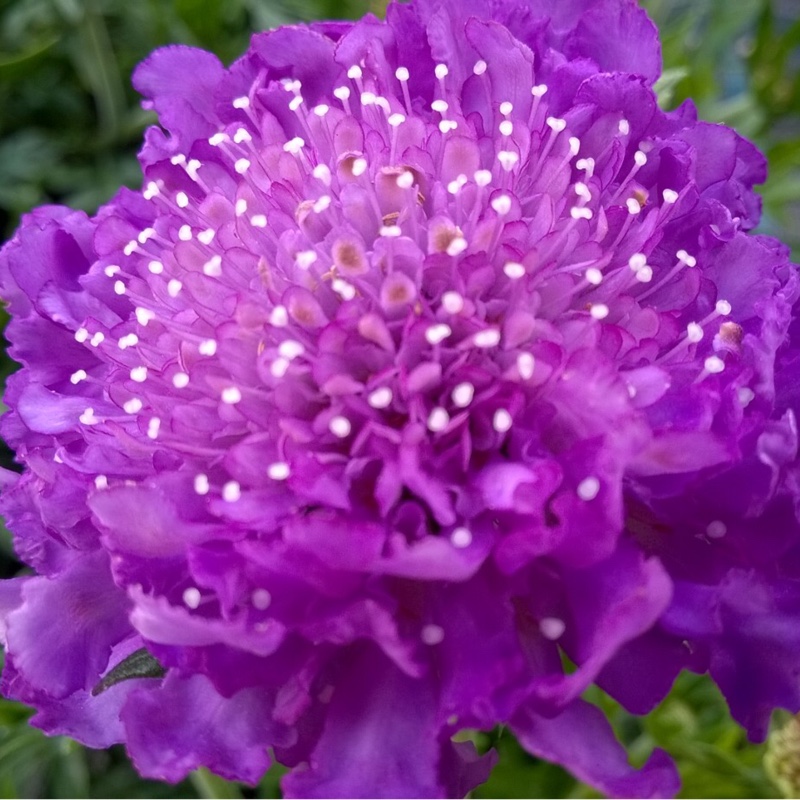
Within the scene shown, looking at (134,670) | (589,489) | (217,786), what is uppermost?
(589,489)

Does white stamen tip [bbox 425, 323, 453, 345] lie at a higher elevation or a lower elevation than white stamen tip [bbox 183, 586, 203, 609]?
higher

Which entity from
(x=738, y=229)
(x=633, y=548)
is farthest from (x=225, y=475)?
(x=738, y=229)

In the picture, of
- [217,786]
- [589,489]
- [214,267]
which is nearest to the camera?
[589,489]

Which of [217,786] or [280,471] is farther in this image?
[217,786]

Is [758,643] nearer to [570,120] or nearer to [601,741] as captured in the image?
[601,741]

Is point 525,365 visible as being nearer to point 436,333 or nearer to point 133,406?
point 436,333

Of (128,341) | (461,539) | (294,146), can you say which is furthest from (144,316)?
(461,539)

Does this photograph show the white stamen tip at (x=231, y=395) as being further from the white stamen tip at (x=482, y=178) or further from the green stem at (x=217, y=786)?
the green stem at (x=217, y=786)

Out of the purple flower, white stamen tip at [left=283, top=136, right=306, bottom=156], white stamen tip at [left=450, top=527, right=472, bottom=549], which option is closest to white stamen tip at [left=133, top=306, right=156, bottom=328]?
the purple flower

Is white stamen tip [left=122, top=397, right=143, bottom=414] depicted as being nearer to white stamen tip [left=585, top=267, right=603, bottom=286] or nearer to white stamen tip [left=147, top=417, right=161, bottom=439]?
white stamen tip [left=147, top=417, right=161, bottom=439]
